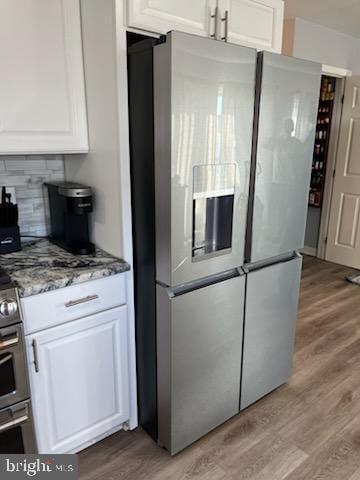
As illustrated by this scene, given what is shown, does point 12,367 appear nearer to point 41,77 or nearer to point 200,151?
point 200,151

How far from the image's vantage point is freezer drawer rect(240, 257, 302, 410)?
1.85 m

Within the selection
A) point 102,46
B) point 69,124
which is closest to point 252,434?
point 69,124

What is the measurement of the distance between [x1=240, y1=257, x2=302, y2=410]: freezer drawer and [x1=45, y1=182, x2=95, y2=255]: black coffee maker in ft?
2.75

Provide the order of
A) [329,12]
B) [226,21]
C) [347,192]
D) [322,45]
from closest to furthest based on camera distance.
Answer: [226,21] < [329,12] < [322,45] < [347,192]

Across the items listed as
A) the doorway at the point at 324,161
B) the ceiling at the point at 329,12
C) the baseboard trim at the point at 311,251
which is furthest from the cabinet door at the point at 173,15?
the baseboard trim at the point at 311,251

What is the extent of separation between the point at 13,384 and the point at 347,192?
3.90 meters

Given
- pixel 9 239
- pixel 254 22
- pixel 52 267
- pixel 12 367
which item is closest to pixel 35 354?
pixel 12 367

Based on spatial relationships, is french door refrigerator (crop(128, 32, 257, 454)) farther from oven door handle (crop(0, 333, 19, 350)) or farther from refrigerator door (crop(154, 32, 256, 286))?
oven door handle (crop(0, 333, 19, 350))

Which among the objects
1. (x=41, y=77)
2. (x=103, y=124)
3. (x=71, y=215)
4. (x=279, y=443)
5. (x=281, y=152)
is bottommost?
(x=279, y=443)

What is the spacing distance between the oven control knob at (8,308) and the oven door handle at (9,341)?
0.08 metres

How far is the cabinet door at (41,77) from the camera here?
4.81 feet

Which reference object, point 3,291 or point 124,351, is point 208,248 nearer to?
point 124,351

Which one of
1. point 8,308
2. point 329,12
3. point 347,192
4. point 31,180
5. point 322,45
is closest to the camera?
point 8,308

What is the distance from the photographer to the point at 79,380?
5.22ft
